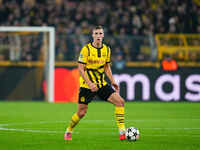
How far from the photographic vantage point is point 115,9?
2664 centimetres

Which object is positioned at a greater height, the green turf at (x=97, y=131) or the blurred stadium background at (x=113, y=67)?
the blurred stadium background at (x=113, y=67)

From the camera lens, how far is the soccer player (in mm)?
9445

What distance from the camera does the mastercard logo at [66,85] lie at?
21.9m

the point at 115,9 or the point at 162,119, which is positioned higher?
the point at 115,9

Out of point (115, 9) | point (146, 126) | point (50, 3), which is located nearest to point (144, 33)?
point (115, 9)

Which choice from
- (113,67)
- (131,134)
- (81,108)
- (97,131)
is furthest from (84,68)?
(113,67)

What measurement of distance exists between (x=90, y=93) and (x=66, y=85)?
1243 centimetres

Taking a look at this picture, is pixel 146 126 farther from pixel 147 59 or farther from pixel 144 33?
pixel 144 33

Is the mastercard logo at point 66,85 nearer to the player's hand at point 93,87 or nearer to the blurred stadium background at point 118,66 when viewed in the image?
the blurred stadium background at point 118,66

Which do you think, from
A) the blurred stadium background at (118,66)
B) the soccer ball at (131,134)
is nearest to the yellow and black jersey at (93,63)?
the soccer ball at (131,134)

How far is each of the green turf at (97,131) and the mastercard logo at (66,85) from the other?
494cm

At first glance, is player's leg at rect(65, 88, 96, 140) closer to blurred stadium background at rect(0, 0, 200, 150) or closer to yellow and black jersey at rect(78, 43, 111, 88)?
yellow and black jersey at rect(78, 43, 111, 88)

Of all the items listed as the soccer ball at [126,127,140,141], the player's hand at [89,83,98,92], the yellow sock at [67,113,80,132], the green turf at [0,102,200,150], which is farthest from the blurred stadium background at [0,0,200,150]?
the player's hand at [89,83,98,92]

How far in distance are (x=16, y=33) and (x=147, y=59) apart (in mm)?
5168
